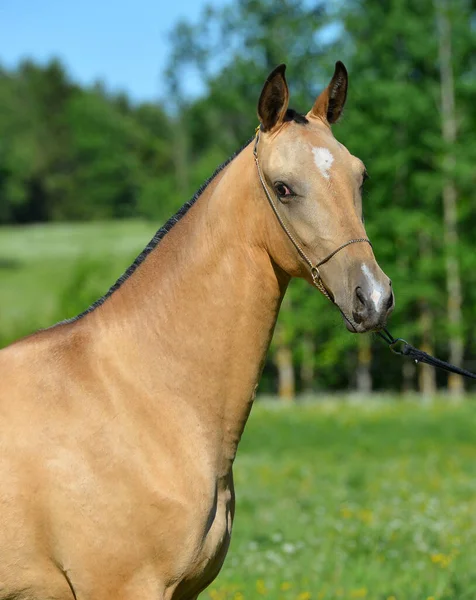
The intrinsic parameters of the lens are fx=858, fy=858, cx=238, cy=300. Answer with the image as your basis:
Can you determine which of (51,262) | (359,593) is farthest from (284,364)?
(51,262)

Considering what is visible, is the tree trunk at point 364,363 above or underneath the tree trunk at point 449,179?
underneath

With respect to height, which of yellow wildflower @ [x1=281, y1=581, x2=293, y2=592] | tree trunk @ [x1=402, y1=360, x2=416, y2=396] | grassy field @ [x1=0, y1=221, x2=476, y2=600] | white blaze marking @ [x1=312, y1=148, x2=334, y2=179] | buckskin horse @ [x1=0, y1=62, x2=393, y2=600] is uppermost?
white blaze marking @ [x1=312, y1=148, x2=334, y2=179]

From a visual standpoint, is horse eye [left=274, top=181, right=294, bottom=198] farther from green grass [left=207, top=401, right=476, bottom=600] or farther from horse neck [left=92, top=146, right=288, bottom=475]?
green grass [left=207, top=401, right=476, bottom=600]

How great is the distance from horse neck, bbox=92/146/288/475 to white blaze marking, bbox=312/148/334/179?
30 centimetres

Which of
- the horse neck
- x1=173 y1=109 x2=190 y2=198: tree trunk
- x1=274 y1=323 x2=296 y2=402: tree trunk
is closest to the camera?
the horse neck

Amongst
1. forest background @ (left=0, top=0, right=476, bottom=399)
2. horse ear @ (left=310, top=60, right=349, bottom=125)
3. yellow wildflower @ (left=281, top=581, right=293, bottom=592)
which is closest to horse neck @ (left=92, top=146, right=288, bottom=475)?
horse ear @ (left=310, top=60, right=349, bottom=125)

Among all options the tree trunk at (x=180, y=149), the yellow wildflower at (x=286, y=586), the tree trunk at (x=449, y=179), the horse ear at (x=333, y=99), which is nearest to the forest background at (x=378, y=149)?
the tree trunk at (x=449, y=179)

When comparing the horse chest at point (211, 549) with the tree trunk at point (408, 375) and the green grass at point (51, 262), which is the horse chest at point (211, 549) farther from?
the tree trunk at point (408, 375)

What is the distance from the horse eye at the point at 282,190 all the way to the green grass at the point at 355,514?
3.59 m

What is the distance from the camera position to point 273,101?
3.61 metres

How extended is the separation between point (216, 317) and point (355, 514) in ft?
22.8

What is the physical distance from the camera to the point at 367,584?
6.76 metres

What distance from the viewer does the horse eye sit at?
3559 millimetres

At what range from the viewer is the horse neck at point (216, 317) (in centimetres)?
373
